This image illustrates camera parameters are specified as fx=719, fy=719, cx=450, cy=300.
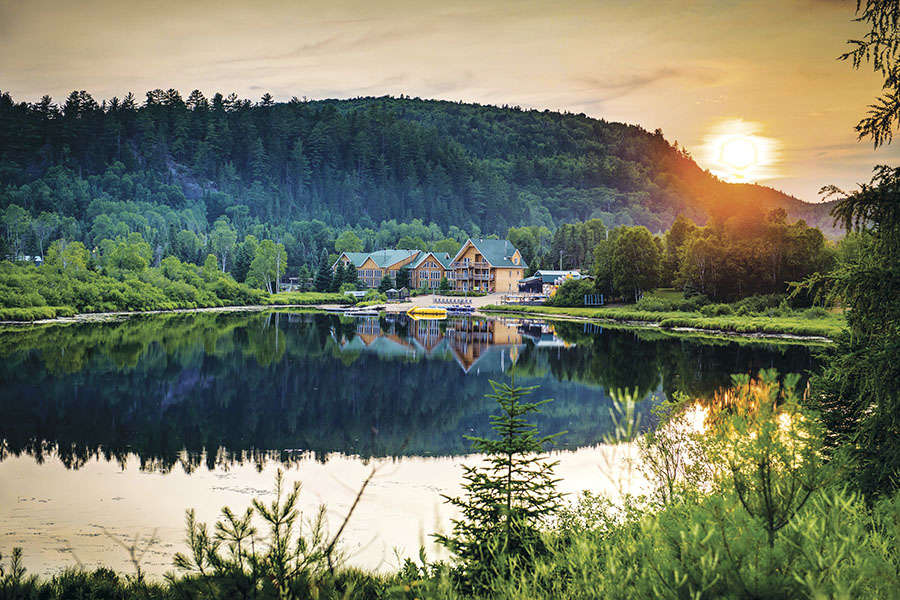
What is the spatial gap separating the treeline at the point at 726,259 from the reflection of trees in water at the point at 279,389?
18687 mm

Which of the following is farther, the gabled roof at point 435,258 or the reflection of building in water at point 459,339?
the gabled roof at point 435,258

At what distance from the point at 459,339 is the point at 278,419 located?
29.9m

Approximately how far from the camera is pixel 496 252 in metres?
113

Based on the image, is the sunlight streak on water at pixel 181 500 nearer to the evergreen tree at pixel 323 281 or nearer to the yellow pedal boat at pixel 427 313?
the yellow pedal boat at pixel 427 313

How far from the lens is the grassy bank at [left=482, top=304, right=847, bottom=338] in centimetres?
4759

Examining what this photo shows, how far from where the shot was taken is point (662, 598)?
161 inches

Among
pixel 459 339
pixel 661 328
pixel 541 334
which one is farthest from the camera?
pixel 661 328

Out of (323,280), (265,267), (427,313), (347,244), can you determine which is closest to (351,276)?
(323,280)

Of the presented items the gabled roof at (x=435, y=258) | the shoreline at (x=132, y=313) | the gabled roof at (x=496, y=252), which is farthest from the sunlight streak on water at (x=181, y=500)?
the gabled roof at (x=435, y=258)

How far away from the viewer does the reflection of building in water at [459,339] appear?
41247mm

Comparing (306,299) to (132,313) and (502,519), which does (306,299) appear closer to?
(132,313)

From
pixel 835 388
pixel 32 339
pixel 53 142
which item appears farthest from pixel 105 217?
pixel 835 388

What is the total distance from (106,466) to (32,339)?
30445 millimetres

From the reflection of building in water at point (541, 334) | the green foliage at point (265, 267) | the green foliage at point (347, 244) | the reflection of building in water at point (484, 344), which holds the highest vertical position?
the green foliage at point (347, 244)
